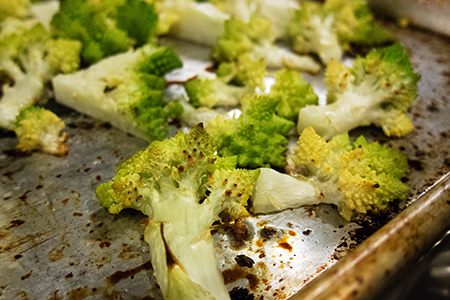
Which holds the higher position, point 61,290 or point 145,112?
point 145,112

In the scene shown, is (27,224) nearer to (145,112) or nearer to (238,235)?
(145,112)

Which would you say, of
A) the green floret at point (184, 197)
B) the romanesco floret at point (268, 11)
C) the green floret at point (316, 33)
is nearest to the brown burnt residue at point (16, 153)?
the green floret at point (184, 197)

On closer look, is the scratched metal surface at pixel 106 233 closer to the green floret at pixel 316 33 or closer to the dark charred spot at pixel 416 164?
the dark charred spot at pixel 416 164

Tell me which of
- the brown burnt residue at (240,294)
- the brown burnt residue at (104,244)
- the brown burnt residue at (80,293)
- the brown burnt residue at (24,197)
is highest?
the brown burnt residue at (240,294)

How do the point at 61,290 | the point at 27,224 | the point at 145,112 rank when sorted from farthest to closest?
1. the point at 145,112
2. the point at 27,224
3. the point at 61,290

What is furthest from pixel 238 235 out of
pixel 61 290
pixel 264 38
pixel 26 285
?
pixel 264 38
